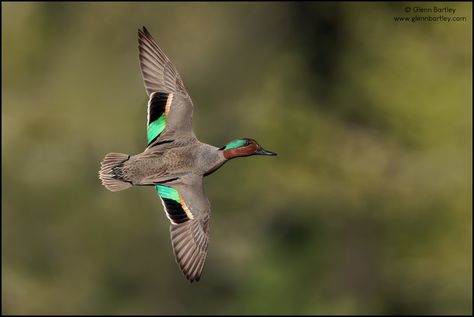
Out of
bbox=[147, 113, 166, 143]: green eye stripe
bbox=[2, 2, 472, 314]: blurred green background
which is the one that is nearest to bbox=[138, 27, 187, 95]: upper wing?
bbox=[147, 113, 166, 143]: green eye stripe

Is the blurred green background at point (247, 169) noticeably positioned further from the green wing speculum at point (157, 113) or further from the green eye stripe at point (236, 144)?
the green eye stripe at point (236, 144)

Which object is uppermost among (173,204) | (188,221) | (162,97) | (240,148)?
(162,97)

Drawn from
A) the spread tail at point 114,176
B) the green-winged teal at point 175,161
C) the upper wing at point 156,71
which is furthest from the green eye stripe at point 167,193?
the upper wing at point 156,71

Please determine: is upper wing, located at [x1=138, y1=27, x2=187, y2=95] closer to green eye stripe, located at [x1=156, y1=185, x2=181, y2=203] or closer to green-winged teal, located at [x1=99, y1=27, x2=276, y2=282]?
green-winged teal, located at [x1=99, y1=27, x2=276, y2=282]

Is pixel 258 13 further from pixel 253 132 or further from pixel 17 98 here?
pixel 17 98

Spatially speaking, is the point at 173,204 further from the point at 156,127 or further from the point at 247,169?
the point at 247,169

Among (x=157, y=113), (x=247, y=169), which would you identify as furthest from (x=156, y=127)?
(x=247, y=169)

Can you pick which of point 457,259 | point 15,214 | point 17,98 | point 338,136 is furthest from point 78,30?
point 457,259
